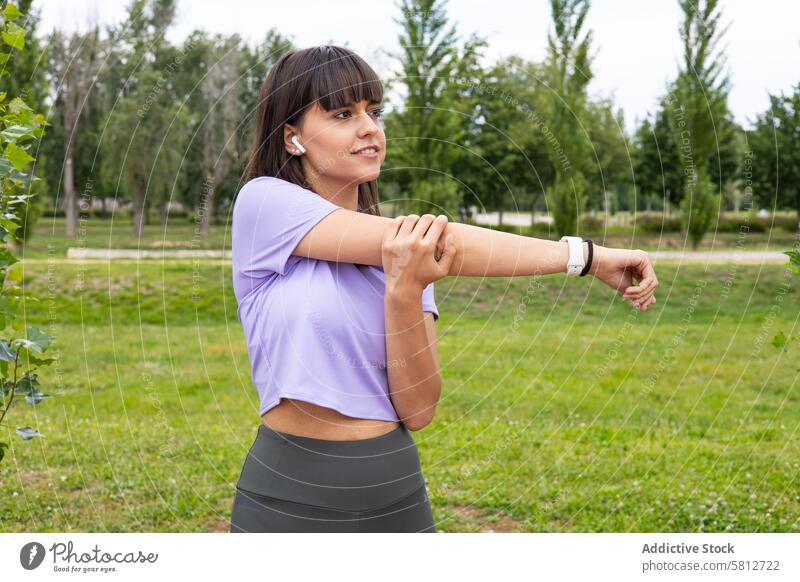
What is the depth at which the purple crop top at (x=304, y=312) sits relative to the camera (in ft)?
7.49

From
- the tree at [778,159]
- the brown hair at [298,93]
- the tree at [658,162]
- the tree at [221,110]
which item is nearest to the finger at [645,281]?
the brown hair at [298,93]

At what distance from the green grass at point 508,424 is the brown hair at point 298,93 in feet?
6.29

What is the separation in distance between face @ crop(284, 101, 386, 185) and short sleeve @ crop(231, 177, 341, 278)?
0.33 feet

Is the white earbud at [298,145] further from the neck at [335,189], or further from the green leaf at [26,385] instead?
the green leaf at [26,385]

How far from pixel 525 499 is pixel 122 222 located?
102 feet

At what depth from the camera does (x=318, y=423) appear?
2373mm

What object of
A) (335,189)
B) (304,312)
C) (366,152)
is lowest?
(304,312)

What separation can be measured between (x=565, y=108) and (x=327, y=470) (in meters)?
9.95

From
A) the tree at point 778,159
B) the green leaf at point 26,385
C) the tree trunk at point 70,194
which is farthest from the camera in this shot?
the tree trunk at point 70,194

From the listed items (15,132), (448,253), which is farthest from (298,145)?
(15,132)

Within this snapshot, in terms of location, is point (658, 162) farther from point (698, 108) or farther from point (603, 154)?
point (698, 108)
